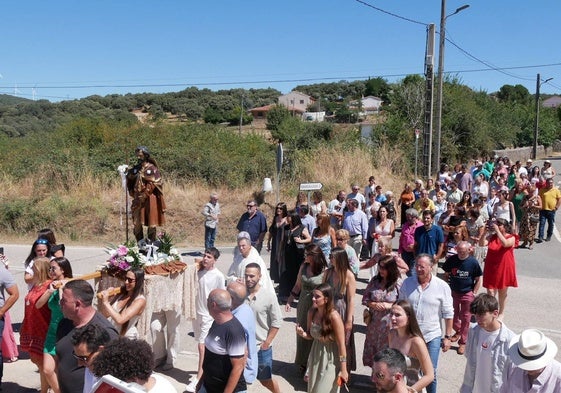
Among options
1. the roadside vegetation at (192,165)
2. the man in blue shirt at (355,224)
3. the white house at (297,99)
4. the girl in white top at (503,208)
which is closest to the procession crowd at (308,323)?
the man in blue shirt at (355,224)

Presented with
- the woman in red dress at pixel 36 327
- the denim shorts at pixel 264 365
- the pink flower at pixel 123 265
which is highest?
the pink flower at pixel 123 265

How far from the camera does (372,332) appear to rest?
678 centimetres

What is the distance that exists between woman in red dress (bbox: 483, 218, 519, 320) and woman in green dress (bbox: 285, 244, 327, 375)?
3138 mm

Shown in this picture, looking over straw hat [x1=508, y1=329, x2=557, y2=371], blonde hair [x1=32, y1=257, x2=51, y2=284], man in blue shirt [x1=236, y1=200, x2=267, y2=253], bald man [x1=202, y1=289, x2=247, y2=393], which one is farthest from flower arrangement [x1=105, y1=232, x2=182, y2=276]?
man in blue shirt [x1=236, y1=200, x2=267, y2=253]

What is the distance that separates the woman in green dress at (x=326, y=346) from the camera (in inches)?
227

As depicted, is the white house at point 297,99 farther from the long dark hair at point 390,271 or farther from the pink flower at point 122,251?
the long dark hair at point 390,271

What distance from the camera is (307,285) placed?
7.02 meters

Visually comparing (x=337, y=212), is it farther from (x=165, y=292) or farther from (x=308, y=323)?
(x=308, y=323)

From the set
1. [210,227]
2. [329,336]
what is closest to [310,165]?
[210,227]

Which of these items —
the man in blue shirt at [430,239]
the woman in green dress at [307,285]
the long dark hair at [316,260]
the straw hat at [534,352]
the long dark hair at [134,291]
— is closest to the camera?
the straw hat at [534,352]

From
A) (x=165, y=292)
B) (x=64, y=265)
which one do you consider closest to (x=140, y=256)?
(x=165, y=292)

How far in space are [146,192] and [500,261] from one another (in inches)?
217

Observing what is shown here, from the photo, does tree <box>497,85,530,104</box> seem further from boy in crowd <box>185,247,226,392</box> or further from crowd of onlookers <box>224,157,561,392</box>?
boy in crowd <box>185,247,226,392</box>

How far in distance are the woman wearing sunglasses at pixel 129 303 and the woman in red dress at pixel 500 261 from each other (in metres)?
5.18
